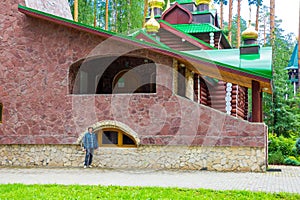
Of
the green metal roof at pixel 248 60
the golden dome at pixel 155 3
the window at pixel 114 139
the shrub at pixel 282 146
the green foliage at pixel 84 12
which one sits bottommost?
the shrub at pixel 282 146

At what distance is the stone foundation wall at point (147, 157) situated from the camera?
40.7 ft

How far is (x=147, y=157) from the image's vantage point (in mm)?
13102

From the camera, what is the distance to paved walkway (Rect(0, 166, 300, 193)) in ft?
30.8

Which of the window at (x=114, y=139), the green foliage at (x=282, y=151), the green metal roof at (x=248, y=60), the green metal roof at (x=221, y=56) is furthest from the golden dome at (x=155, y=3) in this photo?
the window at (x=114, y=139)

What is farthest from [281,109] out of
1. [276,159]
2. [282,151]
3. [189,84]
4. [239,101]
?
[189,84]

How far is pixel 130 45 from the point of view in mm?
13406

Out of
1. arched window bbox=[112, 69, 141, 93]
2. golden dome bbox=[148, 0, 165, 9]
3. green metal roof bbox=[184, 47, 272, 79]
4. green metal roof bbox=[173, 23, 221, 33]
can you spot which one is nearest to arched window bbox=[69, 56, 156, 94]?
arched window bbox=[112, 69, 141, 93]

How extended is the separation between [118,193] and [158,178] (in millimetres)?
2747

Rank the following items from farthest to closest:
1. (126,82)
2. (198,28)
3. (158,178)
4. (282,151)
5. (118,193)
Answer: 1. (198,28)
2. (282,151)
3. (126,82)
4. (158,178)
5. (118,193)

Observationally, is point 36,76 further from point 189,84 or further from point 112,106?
point 189,84

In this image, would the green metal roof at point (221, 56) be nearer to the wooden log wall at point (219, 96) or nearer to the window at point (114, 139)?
the window at point (114, 139)

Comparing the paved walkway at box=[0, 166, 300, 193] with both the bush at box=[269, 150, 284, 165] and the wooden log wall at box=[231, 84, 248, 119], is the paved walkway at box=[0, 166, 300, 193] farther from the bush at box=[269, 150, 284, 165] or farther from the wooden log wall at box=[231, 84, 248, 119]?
the wooden log wall at box=[231, 84, 248, 119]

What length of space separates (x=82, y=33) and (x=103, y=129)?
3.19 m

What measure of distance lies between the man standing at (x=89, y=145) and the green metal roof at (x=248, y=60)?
15.4 ft
